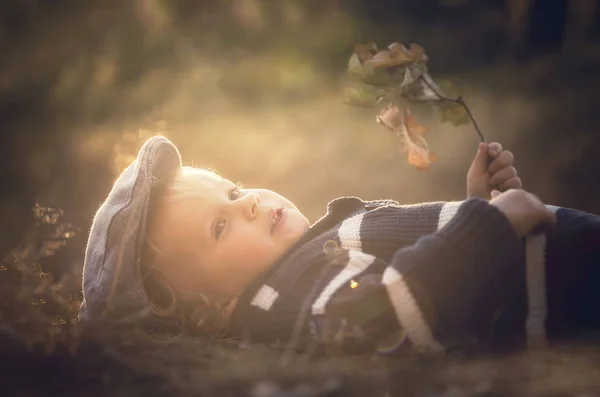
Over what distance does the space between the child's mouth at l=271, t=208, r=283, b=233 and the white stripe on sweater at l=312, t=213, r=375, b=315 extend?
0.13 meters

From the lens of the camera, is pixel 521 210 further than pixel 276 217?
No

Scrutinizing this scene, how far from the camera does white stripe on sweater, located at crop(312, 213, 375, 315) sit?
1.02 m

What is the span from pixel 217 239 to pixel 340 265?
28 centimetres

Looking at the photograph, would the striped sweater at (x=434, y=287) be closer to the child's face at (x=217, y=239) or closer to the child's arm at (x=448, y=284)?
the child's arm at (x=448, y=284)

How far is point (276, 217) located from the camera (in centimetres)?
131

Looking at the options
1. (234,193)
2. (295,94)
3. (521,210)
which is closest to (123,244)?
(234,193)

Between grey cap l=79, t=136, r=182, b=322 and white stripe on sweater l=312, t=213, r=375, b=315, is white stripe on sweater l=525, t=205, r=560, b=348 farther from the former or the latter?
grey cap l=79, t=136, r=182, b=322

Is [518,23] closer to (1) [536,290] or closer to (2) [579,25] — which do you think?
(2) [579,25]

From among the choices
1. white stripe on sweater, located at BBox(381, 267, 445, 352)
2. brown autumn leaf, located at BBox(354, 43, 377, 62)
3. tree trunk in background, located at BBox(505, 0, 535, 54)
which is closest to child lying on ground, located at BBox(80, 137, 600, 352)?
white stripe on sweater, located at BBox(381, 267, 445, 352)

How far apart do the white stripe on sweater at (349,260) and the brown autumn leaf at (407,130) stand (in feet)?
0.53

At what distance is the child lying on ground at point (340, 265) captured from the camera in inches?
36.8

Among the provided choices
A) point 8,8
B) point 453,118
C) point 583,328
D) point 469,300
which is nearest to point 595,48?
point 453,118

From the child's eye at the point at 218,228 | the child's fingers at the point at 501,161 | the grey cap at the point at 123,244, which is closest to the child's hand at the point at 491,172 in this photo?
the child's fingers at the point at 501,161

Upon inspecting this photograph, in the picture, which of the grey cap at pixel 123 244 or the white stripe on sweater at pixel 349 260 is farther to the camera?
the grey cap at pixel 123 244
